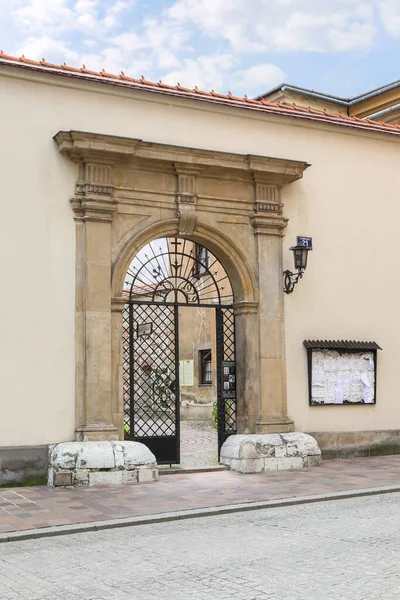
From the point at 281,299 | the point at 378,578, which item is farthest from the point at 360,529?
the point at 281,299

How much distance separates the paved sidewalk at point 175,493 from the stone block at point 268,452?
0.70 ft

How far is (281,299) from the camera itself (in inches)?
493

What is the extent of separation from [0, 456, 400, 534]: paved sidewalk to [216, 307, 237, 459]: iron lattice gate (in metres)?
1.11

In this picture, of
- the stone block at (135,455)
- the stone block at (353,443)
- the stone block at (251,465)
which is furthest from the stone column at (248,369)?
the stone block at (135,455)

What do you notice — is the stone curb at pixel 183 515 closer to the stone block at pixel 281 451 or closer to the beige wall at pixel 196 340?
the stone block at pixel 281 451

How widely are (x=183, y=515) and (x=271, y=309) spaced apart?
4.71 meters

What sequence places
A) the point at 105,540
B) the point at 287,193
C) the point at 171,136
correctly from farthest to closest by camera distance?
the point at 287,193, the point at 171,136, the point at 105,540

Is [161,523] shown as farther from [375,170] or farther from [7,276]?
[375,170]

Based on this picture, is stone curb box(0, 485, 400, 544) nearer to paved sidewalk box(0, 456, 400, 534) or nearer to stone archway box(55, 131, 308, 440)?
paved sidewalk box(0, 456, 400, 534)

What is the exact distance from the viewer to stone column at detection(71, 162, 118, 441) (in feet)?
35.8

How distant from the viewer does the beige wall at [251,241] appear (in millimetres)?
10680

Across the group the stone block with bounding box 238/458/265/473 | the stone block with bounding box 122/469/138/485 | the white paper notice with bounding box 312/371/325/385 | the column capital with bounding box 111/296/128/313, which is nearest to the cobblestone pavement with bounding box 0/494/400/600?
the stone block with bounding box 122/469/138/485

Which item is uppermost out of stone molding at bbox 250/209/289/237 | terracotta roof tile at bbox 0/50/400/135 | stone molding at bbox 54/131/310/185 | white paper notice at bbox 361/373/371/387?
terracotta roof tile at bbox 0/50/400/135

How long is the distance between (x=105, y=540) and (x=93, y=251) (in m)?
4.80
